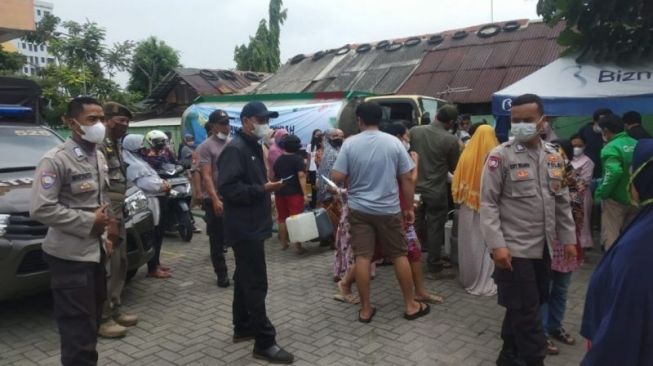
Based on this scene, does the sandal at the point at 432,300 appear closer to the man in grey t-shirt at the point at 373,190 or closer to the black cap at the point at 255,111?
the man in grey t-shirt at the point at 373,190

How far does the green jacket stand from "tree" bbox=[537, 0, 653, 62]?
2.28 m

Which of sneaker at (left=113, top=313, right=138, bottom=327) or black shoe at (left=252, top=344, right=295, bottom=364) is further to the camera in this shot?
sneaker at (left=113, top=313, right=138, bottom=327)

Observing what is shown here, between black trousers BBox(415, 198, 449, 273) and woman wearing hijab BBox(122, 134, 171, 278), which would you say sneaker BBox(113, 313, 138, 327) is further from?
black trousers BBox(415, 198, 449, 273)

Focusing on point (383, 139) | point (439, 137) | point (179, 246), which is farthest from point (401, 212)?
point (179, 246)

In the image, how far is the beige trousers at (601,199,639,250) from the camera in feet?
18.0

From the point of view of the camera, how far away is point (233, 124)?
41.1 feet

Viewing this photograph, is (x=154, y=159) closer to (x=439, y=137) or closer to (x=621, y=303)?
(x=439, y=137)

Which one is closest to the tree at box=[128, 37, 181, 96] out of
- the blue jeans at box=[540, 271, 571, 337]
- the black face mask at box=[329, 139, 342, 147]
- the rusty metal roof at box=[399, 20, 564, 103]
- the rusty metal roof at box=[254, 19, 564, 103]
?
the rusty metal roof at box=[254, 19, 564, 103]

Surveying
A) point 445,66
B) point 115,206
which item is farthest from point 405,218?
point 445,66

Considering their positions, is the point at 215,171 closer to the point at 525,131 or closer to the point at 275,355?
the point at 275,355

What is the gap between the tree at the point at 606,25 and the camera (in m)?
6.70

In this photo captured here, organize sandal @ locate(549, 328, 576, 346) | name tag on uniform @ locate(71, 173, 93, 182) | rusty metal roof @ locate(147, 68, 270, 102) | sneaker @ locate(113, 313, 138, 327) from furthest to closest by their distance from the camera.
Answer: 1. rusty metal roof @ locate(147, 68, 270, 102)
2. sneaker @ locate(113, 313, 138, 327)
3. sandal @ locate(549, 328, 576, 346)
4. name tag on uniform @ locate(71, 173, 93, 182)

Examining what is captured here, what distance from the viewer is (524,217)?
132 inches

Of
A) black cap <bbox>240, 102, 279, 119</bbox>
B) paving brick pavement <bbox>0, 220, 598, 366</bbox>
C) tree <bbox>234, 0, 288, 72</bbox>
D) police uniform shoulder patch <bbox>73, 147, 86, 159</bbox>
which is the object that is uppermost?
tree <bbox>234, 0, 288, 72</bbox>
